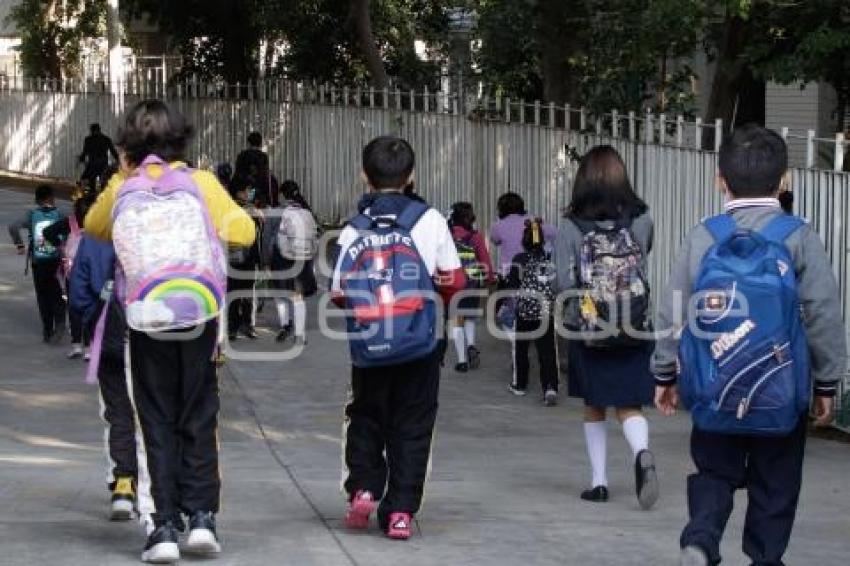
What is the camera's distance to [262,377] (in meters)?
14.9

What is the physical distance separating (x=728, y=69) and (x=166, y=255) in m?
10.4

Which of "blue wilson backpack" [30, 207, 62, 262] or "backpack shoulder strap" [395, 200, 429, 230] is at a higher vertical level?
"backpack shoulder strap" [395, 200, 429, 230]

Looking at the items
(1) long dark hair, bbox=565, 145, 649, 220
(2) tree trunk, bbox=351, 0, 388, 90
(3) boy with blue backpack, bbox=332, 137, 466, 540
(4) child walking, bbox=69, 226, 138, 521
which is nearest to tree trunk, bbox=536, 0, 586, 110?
(2) tree trunk, bbox=351, 0, 388, 90

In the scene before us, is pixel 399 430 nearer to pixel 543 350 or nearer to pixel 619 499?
pixel 619 499

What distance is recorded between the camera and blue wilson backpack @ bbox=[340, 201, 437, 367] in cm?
775

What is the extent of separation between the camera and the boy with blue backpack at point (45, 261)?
16688mm

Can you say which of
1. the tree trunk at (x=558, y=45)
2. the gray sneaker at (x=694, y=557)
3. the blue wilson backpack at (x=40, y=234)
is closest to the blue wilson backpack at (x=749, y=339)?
the gray sneaker at (x=694, y=557)

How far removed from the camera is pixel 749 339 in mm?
6301

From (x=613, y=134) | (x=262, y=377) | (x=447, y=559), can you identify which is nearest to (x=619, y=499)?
(x=447, y=559)

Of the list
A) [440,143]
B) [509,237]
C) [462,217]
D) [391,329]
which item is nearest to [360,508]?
[391,329]

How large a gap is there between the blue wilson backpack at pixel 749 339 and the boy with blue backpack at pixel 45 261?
1109 cm

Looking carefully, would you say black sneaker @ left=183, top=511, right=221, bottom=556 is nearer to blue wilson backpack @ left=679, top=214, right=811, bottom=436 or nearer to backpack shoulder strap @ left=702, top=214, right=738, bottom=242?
blue wilson backpack @ left=679, top=214, right=811, bottom=436

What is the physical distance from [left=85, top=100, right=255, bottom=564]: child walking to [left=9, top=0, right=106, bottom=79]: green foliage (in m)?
33.8

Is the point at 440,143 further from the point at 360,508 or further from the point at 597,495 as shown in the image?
the point at 360,508
